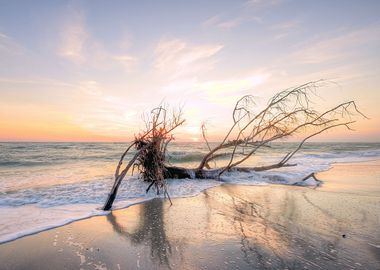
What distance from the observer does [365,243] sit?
4.08 metres

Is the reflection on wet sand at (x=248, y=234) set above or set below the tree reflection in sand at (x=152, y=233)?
above

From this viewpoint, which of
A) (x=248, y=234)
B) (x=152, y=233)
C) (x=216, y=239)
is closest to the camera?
(x=216, y=239)

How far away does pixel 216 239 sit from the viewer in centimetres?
438

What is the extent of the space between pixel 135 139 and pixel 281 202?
4.62m

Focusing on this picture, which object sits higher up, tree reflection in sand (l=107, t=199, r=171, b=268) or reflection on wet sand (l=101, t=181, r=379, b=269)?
reflection on wet sand (l=101, t=181, r=379, b=269)

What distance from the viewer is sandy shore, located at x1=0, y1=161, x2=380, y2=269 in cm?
356

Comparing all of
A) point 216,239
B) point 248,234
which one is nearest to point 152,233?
point 216,239

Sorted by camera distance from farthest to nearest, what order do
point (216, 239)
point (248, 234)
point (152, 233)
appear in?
point (152, 233), point (248, 234), point (216, 239)

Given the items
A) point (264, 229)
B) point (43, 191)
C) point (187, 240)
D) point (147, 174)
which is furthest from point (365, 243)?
point (43, 191)

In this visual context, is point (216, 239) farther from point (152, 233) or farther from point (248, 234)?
Result: point (152, 233)

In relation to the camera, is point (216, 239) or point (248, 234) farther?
point (248, 234)

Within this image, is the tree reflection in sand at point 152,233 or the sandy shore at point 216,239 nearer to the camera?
the sandy shore at point 216,239

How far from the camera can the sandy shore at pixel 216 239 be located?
3557 mm

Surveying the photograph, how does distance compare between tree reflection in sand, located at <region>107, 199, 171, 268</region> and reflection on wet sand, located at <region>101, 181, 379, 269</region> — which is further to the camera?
tree reflection in sand, located at <region>107, 199, 171, 268</region>
